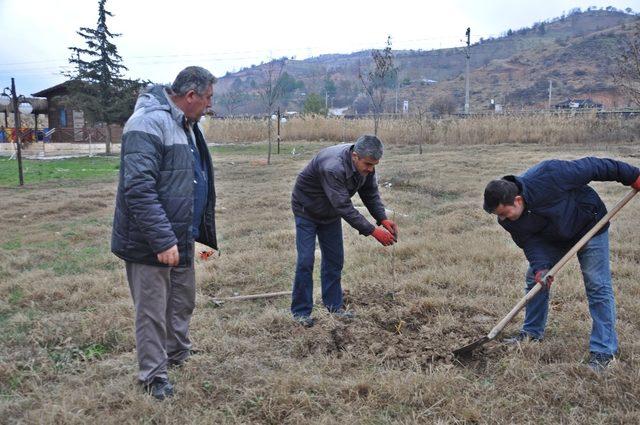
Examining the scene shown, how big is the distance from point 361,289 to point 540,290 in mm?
2016

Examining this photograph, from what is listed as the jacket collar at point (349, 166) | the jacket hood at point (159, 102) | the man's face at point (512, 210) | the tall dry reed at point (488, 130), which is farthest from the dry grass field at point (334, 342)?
the tall dry reed at point (488, 130)

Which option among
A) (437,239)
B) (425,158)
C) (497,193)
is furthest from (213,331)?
(425,158)

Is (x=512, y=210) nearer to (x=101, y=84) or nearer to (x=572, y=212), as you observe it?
(x=572, y=212)

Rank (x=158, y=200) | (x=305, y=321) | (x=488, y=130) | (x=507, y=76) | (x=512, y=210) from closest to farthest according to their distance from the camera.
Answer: (x=158, y=200), (x=512, y=210), (x=305, y=321), (x=488, y=130), (x=507, y=76)

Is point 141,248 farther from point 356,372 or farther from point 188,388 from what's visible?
point 356,372

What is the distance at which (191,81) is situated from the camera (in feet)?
10.7

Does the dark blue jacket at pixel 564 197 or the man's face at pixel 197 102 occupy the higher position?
the man's face at pixel 197 102

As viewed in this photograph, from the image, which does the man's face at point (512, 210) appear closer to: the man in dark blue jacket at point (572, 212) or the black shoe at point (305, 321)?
the man in dark blue jacket at point (572, 212)

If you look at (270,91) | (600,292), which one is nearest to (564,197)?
(600,292)

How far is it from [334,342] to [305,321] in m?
0.46

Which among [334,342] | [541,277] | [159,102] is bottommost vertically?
[334,342]

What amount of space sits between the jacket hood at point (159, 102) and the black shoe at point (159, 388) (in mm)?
1500

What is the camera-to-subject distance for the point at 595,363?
11.9ft

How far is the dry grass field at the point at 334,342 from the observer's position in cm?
324
